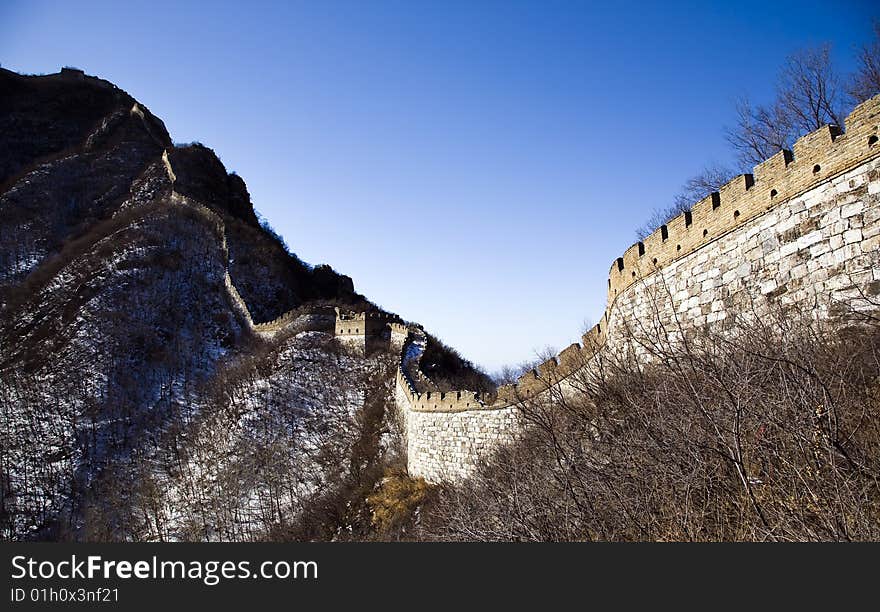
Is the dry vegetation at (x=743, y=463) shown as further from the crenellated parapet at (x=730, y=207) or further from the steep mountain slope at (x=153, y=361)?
the steep mountain slope at (x=153, y=361)

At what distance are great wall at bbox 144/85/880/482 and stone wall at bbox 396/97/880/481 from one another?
0.02m

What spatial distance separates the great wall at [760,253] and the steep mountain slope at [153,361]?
10976mm

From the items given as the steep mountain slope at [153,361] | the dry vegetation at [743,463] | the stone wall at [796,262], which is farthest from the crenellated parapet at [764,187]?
the steep mountain slope at [153,361]

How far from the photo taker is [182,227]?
3925cm

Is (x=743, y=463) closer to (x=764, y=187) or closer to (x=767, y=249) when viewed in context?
(x=767, y=249)

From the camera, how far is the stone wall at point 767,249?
6.26 metres

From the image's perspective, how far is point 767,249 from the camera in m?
7.61

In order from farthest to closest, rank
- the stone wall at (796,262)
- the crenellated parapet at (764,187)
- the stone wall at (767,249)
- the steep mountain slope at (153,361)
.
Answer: the steep mountain slope at (153,361) < the crenellated parapet at (764,187) < the stone wall at (767,249) < the stone wall at (796,262)

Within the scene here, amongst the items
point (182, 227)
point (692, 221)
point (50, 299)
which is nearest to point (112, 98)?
point (182, 227)

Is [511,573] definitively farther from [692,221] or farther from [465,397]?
[465,397]

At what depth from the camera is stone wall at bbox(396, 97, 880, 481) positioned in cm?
626

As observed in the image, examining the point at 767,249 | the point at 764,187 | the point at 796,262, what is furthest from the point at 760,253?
the point at 764,187

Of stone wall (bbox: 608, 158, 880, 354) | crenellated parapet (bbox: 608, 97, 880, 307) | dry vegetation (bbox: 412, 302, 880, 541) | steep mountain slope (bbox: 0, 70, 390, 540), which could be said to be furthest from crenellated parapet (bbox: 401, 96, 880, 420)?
steep mountain slope (bbox: 0, 70, 390, 540)

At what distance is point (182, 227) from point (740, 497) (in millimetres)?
42947
